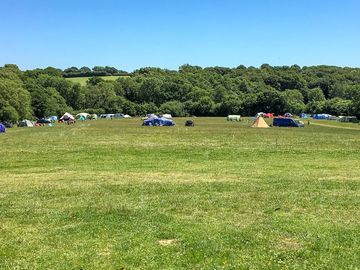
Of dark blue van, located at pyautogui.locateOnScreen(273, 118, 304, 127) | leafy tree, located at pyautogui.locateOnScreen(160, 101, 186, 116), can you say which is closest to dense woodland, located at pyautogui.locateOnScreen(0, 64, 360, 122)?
leafy tree, located at pyautogui.locateOnScreen(160, 101, 186, 116)

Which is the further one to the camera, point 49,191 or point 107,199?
point 49,191

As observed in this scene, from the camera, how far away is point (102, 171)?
64.9 feet

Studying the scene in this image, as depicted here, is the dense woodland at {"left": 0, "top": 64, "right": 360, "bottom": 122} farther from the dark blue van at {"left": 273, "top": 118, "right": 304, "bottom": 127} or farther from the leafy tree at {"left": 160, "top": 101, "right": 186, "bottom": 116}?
the dark blue van at {"left": 273, "top": 118, "right": 304, "bottom": 127}

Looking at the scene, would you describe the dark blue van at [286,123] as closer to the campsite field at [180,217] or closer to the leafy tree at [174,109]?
the campsite field at [180,217]

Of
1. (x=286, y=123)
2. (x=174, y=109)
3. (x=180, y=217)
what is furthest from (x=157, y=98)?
(x=180, y=217)

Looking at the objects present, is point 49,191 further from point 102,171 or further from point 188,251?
point 188,251

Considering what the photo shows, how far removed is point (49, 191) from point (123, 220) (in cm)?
486

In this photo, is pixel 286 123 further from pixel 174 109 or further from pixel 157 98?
pixel 157 98

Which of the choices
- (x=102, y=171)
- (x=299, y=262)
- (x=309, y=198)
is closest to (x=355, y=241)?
(x=299, y=262)

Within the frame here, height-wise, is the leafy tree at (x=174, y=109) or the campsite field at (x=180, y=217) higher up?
the campsite field at (x=180, y=217)

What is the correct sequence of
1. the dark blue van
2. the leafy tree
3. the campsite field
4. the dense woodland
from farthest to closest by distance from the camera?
the leafy tree, the dense woodland, the dark blue van, the campsite field

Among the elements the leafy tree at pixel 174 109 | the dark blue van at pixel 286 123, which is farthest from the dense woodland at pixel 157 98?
the dark blue van at pixel 286 123

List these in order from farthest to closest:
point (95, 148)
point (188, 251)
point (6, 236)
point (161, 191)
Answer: point (95, 148) < point (161, 191) < point (6, 236) < point (188, 251)

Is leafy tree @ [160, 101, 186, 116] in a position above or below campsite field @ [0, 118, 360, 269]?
below
